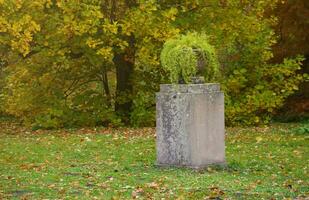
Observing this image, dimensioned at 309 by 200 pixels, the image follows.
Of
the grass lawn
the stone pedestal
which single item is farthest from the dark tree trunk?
the stone pedestal

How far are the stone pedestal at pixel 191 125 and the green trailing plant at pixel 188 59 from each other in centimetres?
25

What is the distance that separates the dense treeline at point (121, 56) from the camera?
63.7ft

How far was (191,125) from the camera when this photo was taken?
11742 mm

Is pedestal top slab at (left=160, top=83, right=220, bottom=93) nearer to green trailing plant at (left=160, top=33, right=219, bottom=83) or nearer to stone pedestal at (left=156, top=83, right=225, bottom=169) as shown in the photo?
stone pedestal at (left=156, top=83, right=225, bottom=169)

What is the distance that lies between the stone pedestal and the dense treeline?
7427mm

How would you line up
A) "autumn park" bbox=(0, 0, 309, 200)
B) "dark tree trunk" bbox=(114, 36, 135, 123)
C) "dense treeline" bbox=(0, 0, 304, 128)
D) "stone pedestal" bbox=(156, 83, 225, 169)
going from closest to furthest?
"autumn park" bbox=(0, 0, 309, 200) < "stone pedestal" bbox=(156, 83, 225, 169) < "dense treeline" bbox=(0, 0, 304, 128) < "dark tree trunk" bbox=(114, 36, 135, 123)

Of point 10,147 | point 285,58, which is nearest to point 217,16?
point 285,58

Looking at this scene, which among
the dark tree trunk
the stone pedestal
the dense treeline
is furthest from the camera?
the dark tree trunk

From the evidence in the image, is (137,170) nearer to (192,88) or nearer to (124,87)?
(192,88)

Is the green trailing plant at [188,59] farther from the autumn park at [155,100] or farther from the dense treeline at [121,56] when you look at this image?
the dense treeline at [121,56]

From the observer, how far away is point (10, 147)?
52.4 ft

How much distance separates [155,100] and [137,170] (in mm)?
8606

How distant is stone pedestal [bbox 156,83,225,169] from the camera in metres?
11.8

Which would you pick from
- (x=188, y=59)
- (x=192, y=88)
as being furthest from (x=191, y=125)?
(x=188, y=59)
